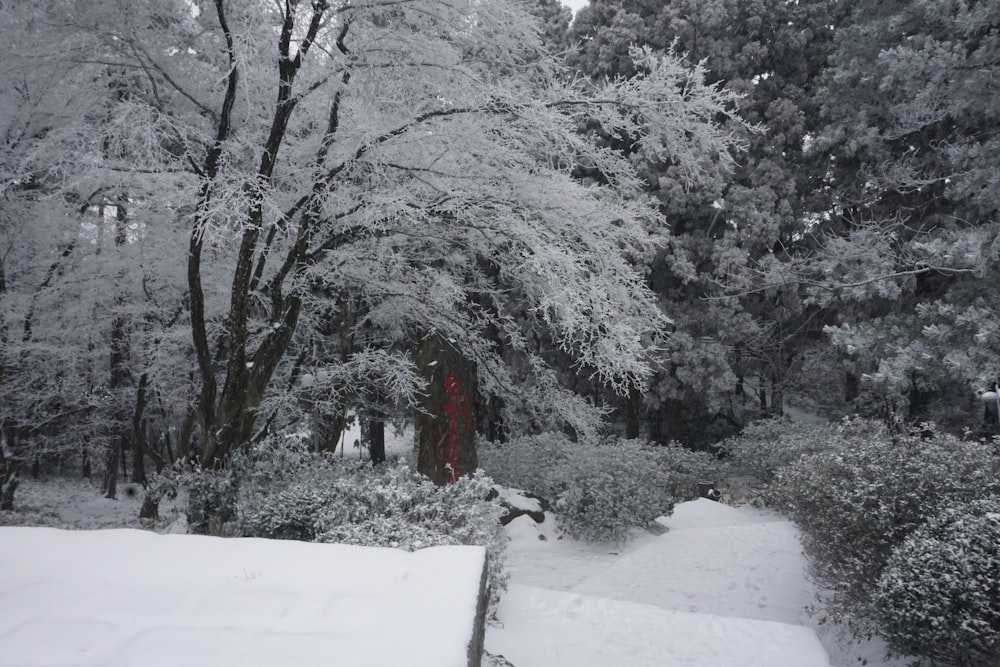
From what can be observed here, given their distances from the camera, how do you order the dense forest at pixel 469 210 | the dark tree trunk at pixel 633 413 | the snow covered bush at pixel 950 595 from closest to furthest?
the snow covered bush at pixel 950 595 → the dense forest at pixel 469 210 → the dark tree trunk at pixel 633 413

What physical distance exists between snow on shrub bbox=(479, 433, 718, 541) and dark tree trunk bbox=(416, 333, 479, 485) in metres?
1.61

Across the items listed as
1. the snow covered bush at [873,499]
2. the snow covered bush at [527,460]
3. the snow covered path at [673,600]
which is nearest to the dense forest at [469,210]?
the snow covered bush at [527,460]

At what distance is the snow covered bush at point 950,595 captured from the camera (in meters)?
3.81

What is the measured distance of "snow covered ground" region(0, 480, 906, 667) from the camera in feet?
9.11

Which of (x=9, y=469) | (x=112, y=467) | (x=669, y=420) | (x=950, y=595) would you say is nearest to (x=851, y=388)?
(x=669, y=420)

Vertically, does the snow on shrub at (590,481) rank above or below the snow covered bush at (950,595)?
below

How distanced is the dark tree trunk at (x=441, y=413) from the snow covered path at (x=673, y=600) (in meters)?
1.40

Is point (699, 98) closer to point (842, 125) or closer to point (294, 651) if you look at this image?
point (294, 651)

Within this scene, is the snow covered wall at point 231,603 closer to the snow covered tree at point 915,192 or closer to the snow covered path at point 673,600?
the snow covered path at point 673,600

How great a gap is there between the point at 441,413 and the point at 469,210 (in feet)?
14.0

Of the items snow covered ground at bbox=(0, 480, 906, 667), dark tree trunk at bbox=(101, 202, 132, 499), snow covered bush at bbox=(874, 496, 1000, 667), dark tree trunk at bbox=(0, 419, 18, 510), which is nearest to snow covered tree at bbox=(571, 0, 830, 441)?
snow covered ground at bbox=(0, 480, 906, 667)

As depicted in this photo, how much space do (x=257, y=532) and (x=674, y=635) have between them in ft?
11.2

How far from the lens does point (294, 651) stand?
2.37m

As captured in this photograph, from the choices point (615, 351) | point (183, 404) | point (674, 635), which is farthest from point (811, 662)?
point (183, 404)
